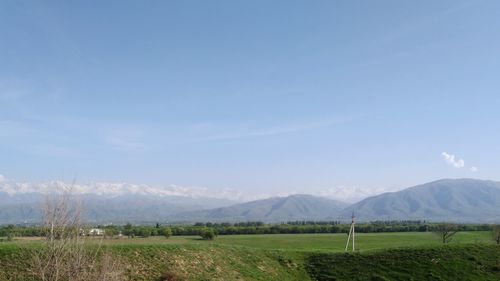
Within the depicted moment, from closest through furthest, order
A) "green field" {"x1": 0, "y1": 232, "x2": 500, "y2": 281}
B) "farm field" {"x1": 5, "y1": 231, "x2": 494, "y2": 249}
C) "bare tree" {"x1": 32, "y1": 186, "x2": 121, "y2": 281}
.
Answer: "bare tree" {"x1": 32, "y1": 186, "x2": 121, "y2": 281}, "green field" {"x1": 0, "y1": 232, "x2": 500, "y2": 281}, "farm field" {"x1": 5, "y1": 231, "x2": 494, "y2": 249}

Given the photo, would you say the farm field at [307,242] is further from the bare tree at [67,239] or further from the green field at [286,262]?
the bare tree at [67,239]

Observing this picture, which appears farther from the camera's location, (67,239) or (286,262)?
(286,262)

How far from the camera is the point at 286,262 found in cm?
4800

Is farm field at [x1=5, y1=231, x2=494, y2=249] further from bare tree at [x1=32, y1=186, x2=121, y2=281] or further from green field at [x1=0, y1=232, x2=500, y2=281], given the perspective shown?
bare tree at [x1=32, y1=186, x2=121, y2=281]

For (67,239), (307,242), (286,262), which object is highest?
(67,239)

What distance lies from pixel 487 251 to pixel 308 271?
19670 millimetres

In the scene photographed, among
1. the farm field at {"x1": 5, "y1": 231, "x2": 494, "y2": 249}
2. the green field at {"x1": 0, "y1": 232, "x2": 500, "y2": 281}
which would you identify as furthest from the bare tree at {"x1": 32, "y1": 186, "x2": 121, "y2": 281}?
the farm field at {"x1": 5, "y1": 231, "x2": 494, "y2": 249}

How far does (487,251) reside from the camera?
50.2 metres

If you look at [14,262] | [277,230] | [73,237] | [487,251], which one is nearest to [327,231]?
[277,230]

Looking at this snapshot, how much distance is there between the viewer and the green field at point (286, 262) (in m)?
39.3

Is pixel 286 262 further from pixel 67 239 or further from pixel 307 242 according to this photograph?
pixel 307 242

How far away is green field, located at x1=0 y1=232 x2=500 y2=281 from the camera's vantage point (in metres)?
39.3

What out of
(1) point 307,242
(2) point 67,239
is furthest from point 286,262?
(1) point 307,242

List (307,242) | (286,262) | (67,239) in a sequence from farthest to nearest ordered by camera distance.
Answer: (307,242), (286,262), (67,239)
